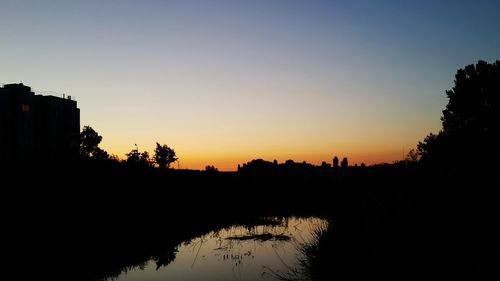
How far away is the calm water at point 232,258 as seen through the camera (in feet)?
59.9

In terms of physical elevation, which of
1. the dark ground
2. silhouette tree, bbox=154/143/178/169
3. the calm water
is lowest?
the calm water

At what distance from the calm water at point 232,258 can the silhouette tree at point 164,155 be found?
4008 inches

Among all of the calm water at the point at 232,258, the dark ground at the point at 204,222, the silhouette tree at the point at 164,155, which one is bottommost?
the calm water at the point at 232,258

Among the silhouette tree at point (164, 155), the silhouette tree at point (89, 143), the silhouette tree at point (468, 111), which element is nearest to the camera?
the silhouette tree at point (468, 111)

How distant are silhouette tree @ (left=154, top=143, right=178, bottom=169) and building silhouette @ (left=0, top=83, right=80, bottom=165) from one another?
5627cm

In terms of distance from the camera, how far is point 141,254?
77.3 ft

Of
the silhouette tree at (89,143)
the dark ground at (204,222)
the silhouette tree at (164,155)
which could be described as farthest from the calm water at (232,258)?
the silhouette tree at (164,155)

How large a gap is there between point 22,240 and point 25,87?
49896 millimetres

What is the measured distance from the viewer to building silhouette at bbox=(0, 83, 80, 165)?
2383 inches

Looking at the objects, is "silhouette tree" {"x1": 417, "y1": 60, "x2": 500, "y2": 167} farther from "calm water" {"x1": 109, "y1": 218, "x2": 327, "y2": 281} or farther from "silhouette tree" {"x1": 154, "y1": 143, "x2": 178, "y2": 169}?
"silhouette tree" {"x1": 154, "y1": 143, "x2": 178, "y2": 169}

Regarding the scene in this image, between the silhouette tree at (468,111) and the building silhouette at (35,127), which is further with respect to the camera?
the building silhouette at (35,127)

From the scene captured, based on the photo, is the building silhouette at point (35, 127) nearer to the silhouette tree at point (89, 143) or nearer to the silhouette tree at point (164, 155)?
the silhouette tree at point (89, 143)

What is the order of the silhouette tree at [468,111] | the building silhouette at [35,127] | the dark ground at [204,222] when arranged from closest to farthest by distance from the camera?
the dark ground at [204,222] → the silhouette tree at [468,111] → the building silhouette at [35,127]

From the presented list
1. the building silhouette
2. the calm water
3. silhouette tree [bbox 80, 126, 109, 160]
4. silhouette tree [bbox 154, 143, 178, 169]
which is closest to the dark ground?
the calm water
